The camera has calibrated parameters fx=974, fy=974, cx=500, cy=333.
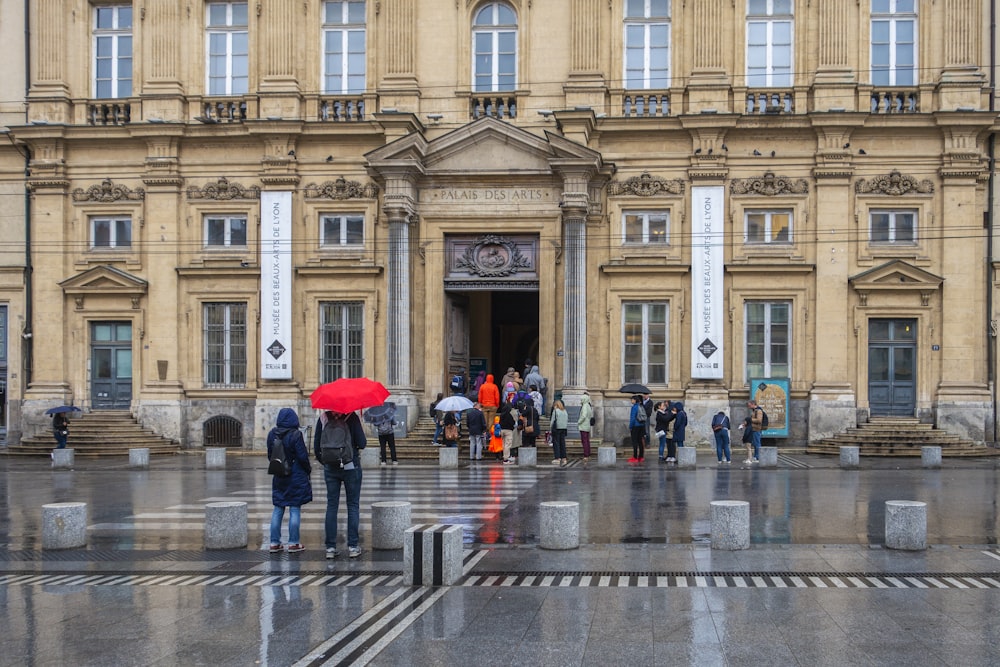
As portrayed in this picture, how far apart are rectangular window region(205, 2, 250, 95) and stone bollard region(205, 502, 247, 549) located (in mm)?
20514

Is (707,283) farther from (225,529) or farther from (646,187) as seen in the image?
(225,529)

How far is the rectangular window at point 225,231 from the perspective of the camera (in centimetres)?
3022

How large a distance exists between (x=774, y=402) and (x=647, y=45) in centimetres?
1127

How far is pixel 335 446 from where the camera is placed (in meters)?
12.2

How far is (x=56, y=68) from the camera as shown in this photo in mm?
30453

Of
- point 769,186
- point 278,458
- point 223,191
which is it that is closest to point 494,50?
point 769,186

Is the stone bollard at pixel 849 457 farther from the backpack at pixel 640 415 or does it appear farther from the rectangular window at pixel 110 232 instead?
the rectangular window at pixel 110 232

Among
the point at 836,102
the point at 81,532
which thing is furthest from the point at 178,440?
the point at 836,102

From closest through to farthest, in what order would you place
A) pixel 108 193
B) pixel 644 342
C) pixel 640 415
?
pixel 640 415 < pixel 644 342 < pixel 108 193

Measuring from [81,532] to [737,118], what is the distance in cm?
2141

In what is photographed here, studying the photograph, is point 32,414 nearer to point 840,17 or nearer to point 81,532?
point 81,532

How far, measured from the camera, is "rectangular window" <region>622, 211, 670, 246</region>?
28906 millimetres

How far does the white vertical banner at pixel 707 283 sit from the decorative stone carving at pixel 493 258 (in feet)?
16.7

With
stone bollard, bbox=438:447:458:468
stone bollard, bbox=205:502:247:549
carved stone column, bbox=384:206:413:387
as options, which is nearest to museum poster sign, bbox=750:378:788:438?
stone bollard, bbox=438:447:458:468
